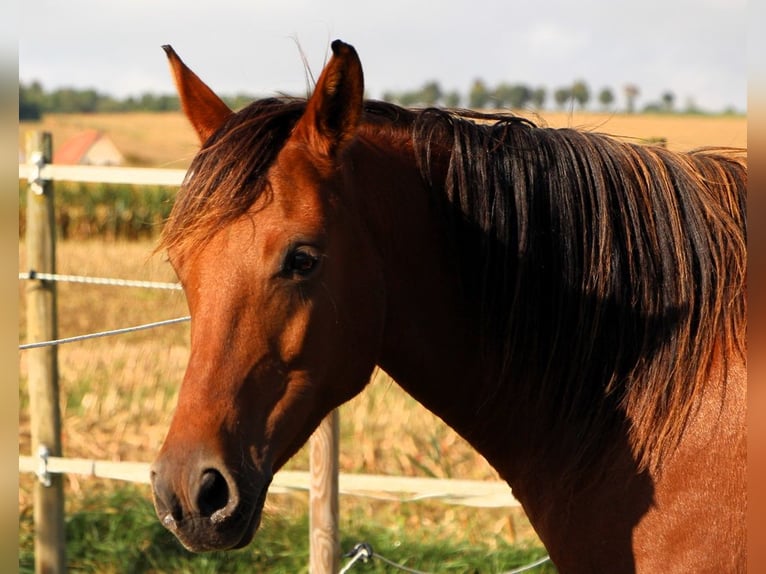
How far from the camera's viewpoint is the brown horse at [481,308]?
2285 millimetres

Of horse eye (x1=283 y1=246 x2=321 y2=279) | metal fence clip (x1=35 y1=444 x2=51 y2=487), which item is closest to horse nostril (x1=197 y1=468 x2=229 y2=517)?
horse eye (x1=283 y1=246 x2=321 y2=279)

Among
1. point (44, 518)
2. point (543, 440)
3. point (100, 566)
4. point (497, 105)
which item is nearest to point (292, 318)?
point (543, 440)

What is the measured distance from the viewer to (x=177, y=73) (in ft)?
9.16

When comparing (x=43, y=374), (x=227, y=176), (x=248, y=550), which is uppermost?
(x=227, y=176)

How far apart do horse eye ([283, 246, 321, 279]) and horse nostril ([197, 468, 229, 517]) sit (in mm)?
560

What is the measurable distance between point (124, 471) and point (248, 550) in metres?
0.95

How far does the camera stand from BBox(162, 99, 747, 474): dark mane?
2.47 m

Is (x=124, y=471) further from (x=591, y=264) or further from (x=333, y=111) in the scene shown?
(x=591, y=264)

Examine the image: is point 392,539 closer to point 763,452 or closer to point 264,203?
point 264,203

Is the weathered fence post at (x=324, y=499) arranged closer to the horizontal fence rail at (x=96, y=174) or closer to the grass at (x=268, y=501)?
the grass at (x=268, y=501)

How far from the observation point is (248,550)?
5238 millimetres

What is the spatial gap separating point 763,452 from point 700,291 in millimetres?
949

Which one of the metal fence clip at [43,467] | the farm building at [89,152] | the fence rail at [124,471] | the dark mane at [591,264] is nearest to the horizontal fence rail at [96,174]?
the fence rail at [124,471]

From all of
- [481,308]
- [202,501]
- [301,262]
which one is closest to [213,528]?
[202,501]
